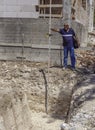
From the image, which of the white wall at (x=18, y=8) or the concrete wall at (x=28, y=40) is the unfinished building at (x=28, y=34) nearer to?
the concrete wall at (x=28, y=40)

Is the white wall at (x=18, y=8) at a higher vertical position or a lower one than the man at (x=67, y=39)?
A: higher

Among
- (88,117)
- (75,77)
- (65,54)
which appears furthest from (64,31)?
(88,117)

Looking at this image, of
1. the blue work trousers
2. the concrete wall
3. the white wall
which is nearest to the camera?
the blue work trousers

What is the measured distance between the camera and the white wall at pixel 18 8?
40.6 feet

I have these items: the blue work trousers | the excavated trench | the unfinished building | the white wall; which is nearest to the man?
Answer: the blue work trousers

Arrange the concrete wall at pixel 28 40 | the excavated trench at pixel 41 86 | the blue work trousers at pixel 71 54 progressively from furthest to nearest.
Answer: the concrete wall at pixel 28 40 < the blue work trousers at pixel 71 54 < the excavated trench at pixel 41 86

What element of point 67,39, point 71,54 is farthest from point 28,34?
point 71,54

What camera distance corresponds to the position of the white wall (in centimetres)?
1238

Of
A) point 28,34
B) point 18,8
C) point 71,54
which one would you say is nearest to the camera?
point 71,54

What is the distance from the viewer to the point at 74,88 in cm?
1059

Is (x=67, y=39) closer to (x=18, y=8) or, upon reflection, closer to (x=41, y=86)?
(x=41, y=86)

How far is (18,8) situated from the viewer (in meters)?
12.5

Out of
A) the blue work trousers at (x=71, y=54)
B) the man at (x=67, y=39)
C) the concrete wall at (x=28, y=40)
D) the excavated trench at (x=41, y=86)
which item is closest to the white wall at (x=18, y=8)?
the concrete wall at (x=28, y=40)

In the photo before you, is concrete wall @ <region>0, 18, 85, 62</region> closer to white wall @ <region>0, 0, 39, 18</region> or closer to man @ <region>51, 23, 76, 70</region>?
man @ <region>51, 23, 76, 70</region>
